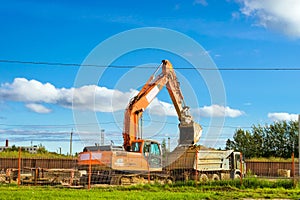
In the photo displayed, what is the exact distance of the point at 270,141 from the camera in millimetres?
78625

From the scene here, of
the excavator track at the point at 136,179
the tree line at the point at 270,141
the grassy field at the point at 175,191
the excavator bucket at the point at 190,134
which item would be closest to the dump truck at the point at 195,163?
the excavator bucket at the point at 190,134

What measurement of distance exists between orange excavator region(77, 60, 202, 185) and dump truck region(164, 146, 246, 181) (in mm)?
788

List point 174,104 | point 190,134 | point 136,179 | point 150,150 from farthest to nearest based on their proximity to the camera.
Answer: point 174,104 → point 190,134 → point 150,150 → point 136,179

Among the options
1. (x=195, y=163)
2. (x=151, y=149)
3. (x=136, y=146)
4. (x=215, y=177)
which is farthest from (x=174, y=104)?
(x=136, y=146)

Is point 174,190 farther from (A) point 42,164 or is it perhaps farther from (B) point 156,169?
(A) point 42,164

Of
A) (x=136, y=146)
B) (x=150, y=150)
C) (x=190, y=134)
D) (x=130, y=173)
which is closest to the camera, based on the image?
(x=130, y=173)

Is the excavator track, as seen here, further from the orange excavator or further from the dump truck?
the dump truck

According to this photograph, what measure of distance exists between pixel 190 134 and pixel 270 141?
53.4 metres

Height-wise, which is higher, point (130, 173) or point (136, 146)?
point (136, 146)

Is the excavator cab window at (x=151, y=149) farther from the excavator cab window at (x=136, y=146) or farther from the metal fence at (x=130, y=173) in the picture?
the metal fence at (x=130, y=173)

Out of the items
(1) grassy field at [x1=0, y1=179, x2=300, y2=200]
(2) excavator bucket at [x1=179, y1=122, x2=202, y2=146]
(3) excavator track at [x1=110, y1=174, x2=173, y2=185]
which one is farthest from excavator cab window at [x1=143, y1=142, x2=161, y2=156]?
(1) grassy field at [x1=0, y1=179, x2=300, y2=200]

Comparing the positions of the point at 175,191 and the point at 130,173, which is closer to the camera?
the point at 175,191

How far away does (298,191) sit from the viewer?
20.5 meters

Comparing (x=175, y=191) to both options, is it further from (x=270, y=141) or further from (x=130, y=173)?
(x=270, y=141)
